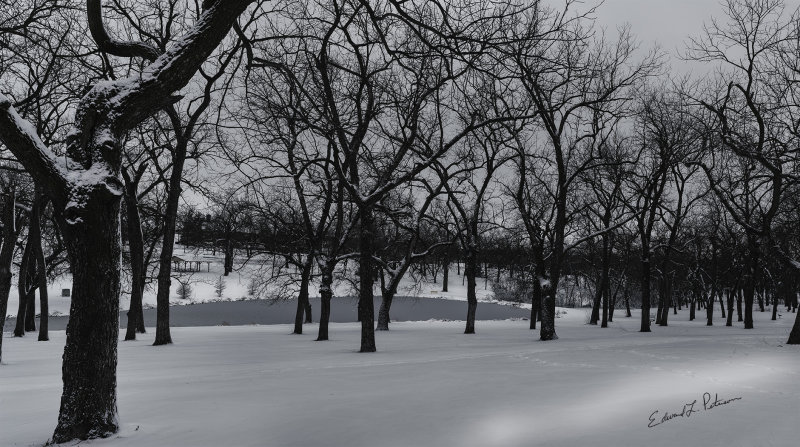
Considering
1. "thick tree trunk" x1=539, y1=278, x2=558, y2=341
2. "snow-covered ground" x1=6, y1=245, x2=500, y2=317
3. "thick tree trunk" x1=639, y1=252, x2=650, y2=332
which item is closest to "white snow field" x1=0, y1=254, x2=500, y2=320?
"snow-covered ground" x1=6, y1=245, x2=500, y2=317

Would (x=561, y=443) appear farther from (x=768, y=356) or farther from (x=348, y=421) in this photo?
(x=768, y=356)

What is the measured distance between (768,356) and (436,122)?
53.6 feet

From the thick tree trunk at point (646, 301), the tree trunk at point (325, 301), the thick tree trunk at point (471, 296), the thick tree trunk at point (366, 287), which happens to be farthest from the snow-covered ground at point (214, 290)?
the thick tree trunk at point (366, 287)

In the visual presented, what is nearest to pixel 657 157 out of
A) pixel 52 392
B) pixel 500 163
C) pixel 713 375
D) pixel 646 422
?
pixel 500 163

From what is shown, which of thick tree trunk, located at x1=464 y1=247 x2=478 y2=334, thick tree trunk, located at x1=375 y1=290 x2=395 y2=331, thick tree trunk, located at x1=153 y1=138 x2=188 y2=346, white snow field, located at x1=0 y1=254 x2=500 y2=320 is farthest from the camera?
white snow field, located at x1=0 y1=254 x2=500 y2=320

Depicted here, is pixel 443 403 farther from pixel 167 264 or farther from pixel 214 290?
pixel 214 290

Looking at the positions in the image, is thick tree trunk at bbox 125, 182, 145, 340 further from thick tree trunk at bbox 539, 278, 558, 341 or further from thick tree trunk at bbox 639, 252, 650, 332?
thick tree trunk at bbox 639, 252, 650, 332

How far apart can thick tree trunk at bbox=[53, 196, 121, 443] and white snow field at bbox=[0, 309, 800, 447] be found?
1.08 ft
